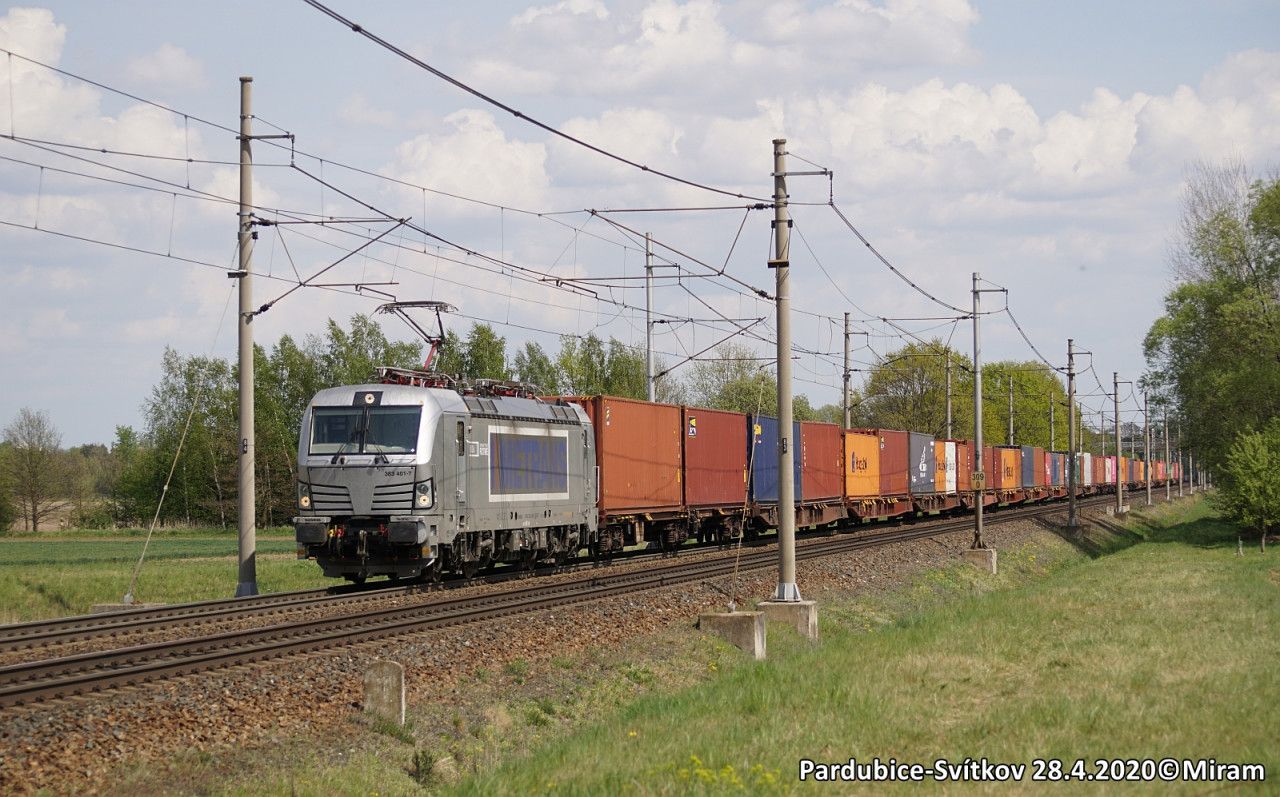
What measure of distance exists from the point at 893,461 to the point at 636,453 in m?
20.5

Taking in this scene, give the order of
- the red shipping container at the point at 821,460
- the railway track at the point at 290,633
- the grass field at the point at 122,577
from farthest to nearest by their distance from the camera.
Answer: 1. the red shipping container at the point at 821,460
2. the grass field at the point at 122,577
3. the railway track at the point at 290,633

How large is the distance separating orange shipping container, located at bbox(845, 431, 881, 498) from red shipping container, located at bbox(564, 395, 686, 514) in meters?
12.3

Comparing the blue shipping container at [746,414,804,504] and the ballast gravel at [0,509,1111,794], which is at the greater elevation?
the blue shipping container at [746,414,804,504]

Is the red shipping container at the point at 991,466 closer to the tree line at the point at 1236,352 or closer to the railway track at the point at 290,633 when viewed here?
the tree line at the point at 1236,352

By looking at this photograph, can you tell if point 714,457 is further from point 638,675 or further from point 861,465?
point 638,675

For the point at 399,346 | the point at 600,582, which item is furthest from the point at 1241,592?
the point at 399,346

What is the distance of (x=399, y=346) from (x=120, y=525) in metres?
20.2

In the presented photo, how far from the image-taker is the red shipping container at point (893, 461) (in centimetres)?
4684

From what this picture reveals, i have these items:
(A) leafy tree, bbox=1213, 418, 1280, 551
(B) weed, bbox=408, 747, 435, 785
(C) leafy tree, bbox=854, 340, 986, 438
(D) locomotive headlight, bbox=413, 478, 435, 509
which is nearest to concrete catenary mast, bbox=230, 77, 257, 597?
(D) locomotive headlight, bbox=413, 478, 435, 509

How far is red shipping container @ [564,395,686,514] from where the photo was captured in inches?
1138

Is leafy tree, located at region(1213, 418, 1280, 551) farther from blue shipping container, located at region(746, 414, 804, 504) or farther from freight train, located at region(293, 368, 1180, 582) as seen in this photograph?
blue shipping container, located at region(746, 414, 804, 504)

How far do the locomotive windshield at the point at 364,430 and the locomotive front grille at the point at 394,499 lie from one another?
0.62 metres

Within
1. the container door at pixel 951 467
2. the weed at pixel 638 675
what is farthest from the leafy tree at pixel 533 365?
the weed at pixel 638 675

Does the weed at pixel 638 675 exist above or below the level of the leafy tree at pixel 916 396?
below
